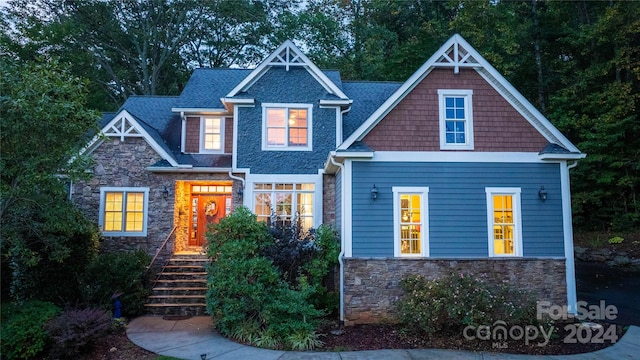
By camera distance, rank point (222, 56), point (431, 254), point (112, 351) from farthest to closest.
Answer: point (222, 56) → point (431, 254) → point (112, 351)

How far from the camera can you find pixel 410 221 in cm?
963

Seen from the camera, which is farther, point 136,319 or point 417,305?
point 136,319

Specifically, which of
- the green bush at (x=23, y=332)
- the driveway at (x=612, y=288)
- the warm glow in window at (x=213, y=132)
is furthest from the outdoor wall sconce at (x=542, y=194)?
the green bush at (x=23, y=332)

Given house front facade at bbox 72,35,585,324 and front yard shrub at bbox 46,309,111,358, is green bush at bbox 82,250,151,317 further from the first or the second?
front yard shrub at bbox 46,309,111,358

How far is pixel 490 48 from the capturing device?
21641mm

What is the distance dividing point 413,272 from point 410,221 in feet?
3.98

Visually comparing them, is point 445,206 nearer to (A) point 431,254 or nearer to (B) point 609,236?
(A) point 431,254

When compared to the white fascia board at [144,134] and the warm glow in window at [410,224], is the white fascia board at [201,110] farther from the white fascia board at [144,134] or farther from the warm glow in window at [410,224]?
the warm glow in window at [410,224]

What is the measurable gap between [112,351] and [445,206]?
762cm

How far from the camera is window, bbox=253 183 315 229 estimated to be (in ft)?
39.7

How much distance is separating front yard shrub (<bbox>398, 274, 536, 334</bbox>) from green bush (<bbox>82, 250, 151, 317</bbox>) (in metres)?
6.38

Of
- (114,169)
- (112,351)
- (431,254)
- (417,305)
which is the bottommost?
(112,351)

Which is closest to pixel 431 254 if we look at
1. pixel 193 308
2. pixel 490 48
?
pixel 193 308

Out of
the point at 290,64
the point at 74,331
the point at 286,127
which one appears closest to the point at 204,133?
the point at 286,127
